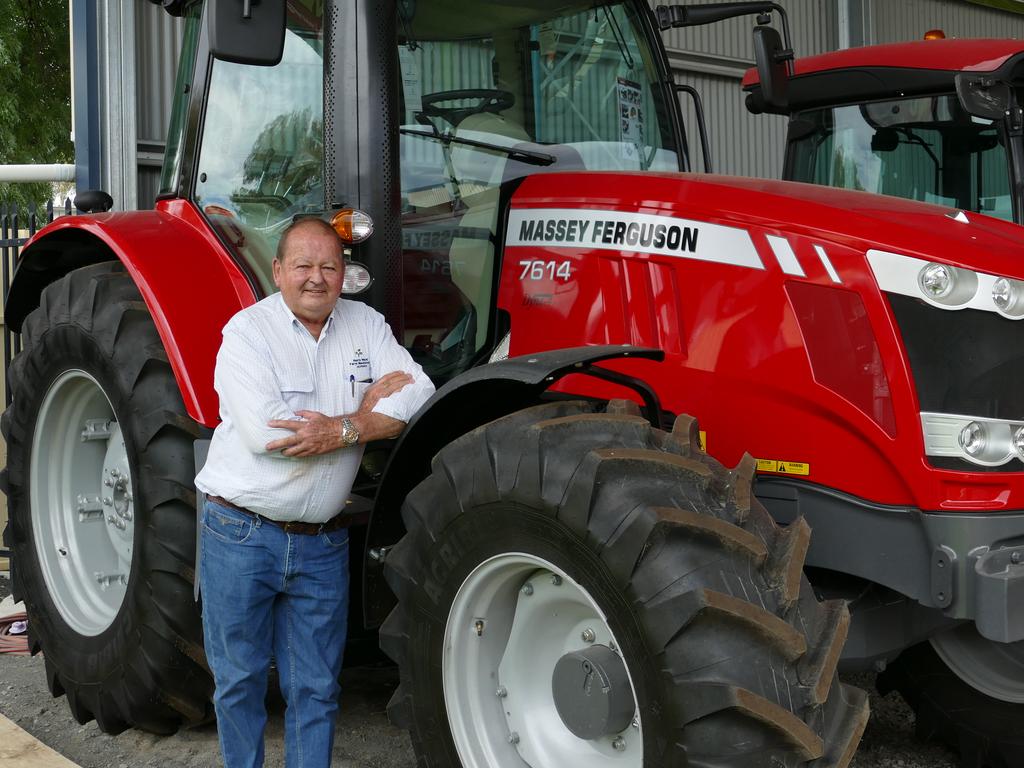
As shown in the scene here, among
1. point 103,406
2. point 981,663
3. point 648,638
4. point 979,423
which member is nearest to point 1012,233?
point 979,423

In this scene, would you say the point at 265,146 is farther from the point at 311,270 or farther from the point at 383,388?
the point at 383,388

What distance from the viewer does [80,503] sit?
3.98 meters

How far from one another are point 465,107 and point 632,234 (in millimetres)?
670

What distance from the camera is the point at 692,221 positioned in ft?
9.12

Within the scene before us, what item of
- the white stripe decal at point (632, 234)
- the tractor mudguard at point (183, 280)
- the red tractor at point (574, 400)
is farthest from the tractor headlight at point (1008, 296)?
the tractor mudguard at point (183, 280)

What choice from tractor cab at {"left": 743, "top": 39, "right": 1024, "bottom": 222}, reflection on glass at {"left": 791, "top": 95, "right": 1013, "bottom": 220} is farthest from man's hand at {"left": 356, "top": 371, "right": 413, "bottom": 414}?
reflection on glass at {"left": 791, "top": 95, "right": 1013, "bottom": 220}

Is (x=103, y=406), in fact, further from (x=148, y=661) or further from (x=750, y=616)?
(x=750, y=616)

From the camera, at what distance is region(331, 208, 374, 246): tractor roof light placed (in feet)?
9.76

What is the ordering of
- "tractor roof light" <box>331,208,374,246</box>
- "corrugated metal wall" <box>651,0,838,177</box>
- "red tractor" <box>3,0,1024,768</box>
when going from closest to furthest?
"red tractor" <box>3,0,1024,768</box> → "tractor roof light" <box>331,208,374,246</box> → "corrugated metal wall" <box>651,0,838,177</box>

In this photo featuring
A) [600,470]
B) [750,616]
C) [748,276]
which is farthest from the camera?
[748,276]

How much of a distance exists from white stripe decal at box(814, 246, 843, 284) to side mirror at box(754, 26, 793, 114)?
1077mm

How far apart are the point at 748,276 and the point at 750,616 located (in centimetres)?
87

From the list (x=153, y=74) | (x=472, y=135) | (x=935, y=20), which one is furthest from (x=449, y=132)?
(x=935, y=20)

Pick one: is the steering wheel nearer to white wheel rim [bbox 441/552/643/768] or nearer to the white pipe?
white wheel rim [bbox 441/552/643/768]
